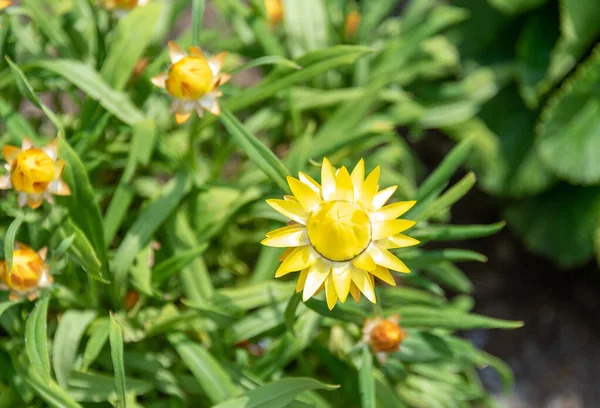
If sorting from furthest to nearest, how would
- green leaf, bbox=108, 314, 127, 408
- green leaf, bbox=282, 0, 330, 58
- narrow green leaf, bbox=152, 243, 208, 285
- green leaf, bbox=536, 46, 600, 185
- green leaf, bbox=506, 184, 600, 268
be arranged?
1. green leaf, bbox=506, 184, 600, 268
2. green leaf, bbox=536, 46, 600, 185
3. green leaf, bbox=282, 0, 330, 58
4. narrow green leaf, bbox=152, 243, 208, 285
5. green leaf, bbox=108, 314, 127, 408

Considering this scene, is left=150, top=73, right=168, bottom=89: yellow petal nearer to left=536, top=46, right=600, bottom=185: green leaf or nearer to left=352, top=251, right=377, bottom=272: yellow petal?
left=352, top=251, right=377, bottom=272: yellow petal

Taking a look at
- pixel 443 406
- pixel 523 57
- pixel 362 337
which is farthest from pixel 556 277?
pixel 362 337

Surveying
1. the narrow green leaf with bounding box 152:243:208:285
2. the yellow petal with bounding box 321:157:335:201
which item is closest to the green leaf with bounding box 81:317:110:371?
the narrow green leaf with bounding box 152:243:208:285

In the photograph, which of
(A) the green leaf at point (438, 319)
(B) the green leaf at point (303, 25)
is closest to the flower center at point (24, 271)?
(A) the green leaf at point (438, 319)

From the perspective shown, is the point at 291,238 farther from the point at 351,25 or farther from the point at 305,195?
the point at 351,25

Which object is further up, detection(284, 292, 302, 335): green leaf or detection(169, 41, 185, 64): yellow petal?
detection(169, 41, 185, 64): yellow petal

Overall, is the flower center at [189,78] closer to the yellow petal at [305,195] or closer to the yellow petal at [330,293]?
the yellow petal at [305,195]
